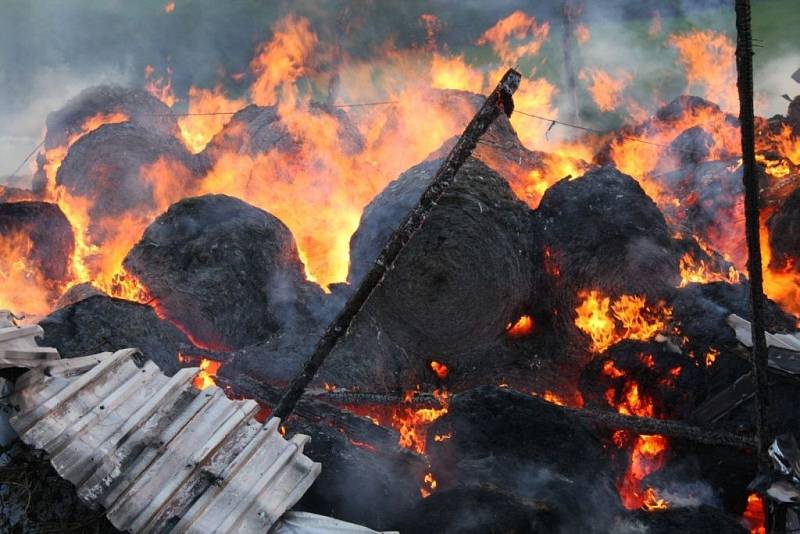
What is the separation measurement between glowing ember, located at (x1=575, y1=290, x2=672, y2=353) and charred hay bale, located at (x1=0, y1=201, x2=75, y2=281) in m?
10.1

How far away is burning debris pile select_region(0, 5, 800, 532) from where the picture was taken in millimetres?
7230

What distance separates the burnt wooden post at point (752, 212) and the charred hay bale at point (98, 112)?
45.5ft

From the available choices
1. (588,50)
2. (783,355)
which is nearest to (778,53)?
(588,50)

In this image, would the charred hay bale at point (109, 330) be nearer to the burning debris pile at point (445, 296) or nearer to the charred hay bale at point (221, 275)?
the burning debris pile at point (445, 296)

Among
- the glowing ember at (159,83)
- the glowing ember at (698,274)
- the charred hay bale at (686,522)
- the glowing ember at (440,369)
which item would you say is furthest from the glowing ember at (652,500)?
the glowing ember at (159,83)

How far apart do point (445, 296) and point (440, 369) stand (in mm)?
1576

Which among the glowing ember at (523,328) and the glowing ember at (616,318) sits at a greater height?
the glowing ember at (616,318)

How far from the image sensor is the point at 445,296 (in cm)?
948

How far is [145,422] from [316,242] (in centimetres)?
914

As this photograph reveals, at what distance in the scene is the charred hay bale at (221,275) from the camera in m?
10.3

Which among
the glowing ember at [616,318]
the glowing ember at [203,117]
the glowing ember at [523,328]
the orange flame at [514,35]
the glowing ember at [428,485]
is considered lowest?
→ the glowing ember at [428,485]

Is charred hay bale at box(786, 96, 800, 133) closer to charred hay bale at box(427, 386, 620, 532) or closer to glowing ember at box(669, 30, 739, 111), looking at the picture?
glowing ember at box(669, 30, 739, 111)

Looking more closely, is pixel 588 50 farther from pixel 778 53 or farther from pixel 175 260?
pixel 175 260

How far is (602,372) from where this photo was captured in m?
9.15
